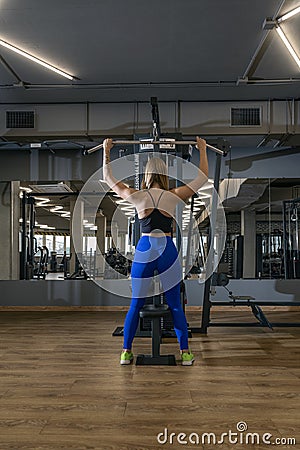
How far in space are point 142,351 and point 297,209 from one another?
12.9 feet

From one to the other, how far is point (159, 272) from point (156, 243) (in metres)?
0.21

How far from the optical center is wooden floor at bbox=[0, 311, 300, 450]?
7.32ft

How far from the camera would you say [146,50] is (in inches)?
184

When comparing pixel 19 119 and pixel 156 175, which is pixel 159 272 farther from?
pixel 19 119

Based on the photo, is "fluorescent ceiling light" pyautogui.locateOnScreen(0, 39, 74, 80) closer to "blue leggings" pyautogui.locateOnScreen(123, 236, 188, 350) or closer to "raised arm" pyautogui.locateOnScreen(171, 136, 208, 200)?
"raised arm" pyautogui.locateOnScreen(171, 136, 208, 200)

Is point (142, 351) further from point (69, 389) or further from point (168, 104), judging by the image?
point (168, 104)

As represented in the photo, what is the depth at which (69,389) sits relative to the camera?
297 cm

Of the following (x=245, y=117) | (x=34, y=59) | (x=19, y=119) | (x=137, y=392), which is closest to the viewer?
(x=137, y=392)

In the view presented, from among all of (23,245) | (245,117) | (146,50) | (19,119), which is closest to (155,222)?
(146,50)

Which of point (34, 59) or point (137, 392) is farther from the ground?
point (34, 59)

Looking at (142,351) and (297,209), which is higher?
(297,209)

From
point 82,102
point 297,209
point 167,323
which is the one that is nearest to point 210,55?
point 82,102
